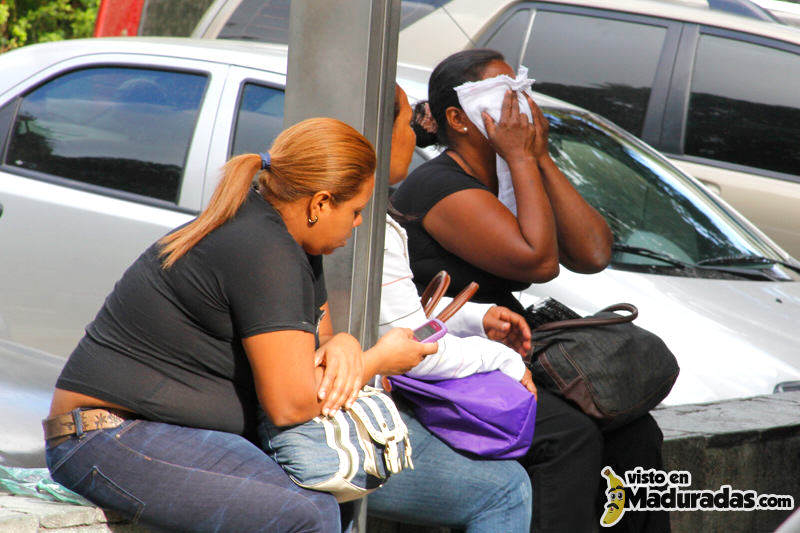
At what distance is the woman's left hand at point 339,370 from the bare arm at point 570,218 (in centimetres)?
109

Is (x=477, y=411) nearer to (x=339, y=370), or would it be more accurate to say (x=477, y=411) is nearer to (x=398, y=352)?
(x=398, y=352)

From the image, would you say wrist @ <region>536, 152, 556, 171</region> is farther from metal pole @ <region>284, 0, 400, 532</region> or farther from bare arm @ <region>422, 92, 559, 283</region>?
metal pole @ <region>284, 0, 400, 532</region>

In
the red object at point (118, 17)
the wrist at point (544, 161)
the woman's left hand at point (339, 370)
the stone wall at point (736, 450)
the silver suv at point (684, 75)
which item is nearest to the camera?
the woman's left hand at point (339, 370)

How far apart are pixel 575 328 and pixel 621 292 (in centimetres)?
112

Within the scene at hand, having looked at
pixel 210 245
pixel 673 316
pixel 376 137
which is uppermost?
pixel 376 137

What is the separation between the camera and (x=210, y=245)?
2.11m

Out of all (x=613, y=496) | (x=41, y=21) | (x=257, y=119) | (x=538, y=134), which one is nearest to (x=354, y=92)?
(x=538, y=134)

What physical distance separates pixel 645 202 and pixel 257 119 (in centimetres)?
173

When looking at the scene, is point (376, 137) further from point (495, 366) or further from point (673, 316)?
point (673, 316)

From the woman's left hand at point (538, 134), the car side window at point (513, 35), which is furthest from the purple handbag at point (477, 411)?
the car side window at point (513, 35)

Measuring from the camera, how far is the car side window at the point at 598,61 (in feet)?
20.5

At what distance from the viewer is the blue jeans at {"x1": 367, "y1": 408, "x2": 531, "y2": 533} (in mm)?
2430

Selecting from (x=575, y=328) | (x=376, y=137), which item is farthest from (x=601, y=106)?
(x=376, y=137)

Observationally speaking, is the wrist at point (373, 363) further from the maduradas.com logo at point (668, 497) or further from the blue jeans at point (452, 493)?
the maduradas.com logo at point (668, 497)
